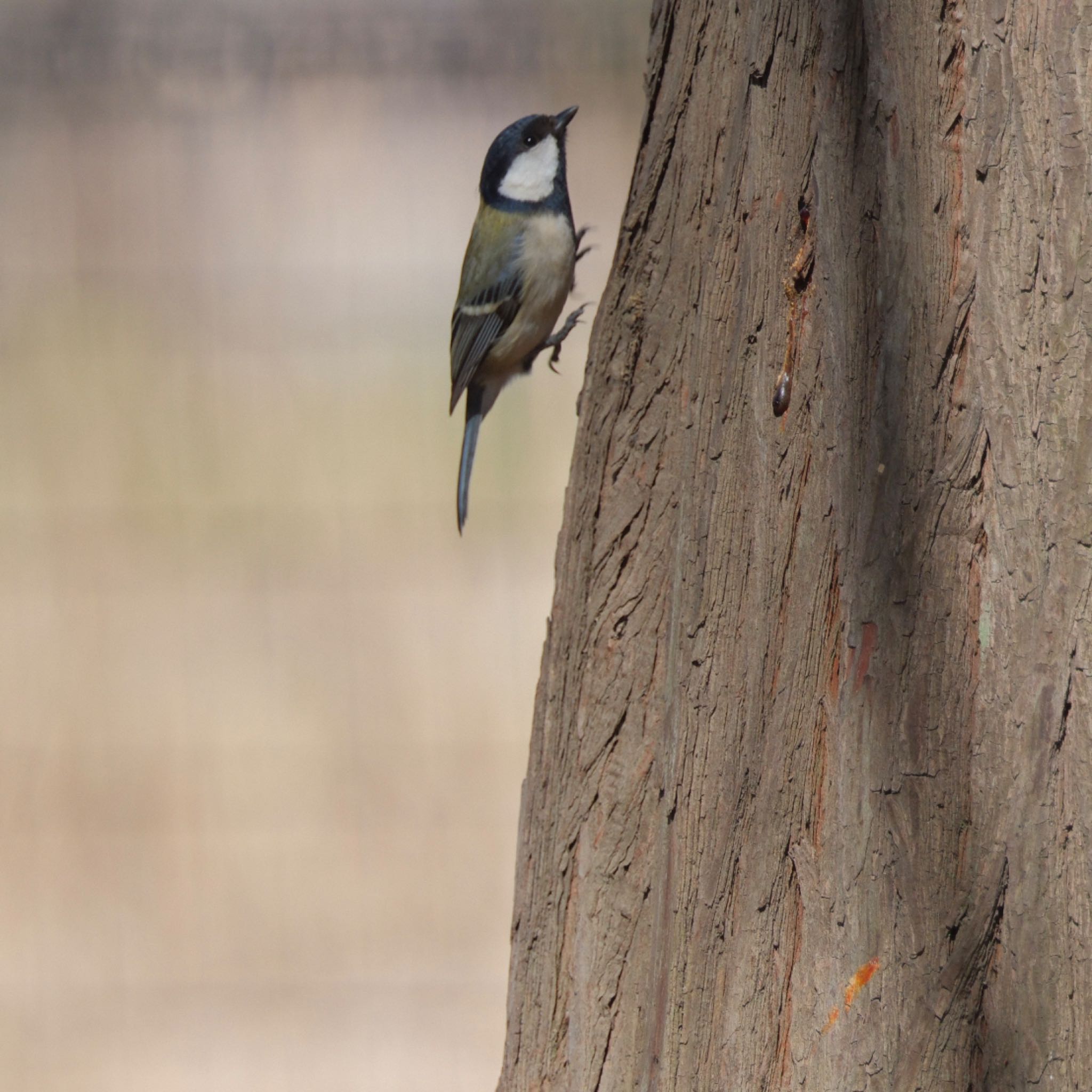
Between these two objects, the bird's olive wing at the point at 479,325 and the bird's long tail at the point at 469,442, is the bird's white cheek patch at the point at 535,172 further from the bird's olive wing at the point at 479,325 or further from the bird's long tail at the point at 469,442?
the bird's long tail at the point at 469,442

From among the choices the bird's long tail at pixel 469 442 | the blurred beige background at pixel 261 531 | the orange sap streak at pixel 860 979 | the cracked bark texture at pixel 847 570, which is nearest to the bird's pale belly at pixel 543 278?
the bird's long tail at pixel 469 442

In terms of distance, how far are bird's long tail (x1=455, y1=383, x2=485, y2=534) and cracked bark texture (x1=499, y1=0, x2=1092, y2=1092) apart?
88.0 inches

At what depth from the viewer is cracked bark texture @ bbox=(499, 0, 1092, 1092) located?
1151 millimetres

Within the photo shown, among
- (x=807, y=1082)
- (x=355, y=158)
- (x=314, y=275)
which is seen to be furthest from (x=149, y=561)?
(x=807, y=1082)

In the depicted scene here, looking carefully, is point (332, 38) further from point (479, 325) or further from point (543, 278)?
point (543, 278)

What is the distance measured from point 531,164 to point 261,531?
2.20 metres

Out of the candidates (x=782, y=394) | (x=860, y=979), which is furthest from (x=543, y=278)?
(x=860, y=979)

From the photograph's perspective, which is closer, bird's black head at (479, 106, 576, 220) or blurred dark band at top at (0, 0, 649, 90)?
bird's black head at (479, 106, 576, 220)

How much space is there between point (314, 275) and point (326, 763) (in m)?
2.18

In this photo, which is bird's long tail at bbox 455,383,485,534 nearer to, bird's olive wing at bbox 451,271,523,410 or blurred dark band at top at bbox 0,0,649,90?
bird's olive wing at bbox 451,271,523,410

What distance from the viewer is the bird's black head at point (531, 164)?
153 inches

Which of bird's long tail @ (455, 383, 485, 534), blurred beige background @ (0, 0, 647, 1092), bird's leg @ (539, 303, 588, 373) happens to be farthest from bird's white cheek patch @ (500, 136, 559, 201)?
blurred beige background @ (0, 0, 647, 1092)

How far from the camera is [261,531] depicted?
17.7ft

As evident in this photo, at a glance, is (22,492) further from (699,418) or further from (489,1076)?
(699,418)
